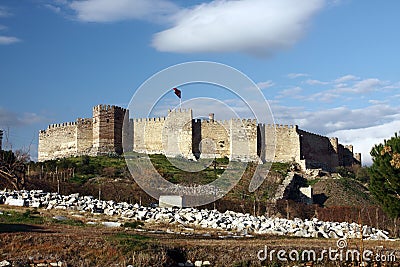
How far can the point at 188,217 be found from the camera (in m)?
16.0

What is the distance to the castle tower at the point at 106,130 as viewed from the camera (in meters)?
40.7

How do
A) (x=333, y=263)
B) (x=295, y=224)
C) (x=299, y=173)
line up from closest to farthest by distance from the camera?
(x=333, y=263) → (x=295, y=224) → (x=299, y=173)

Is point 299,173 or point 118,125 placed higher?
point 118,125

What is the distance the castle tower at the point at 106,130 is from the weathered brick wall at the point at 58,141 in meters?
2.72

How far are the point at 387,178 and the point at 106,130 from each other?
27132mm

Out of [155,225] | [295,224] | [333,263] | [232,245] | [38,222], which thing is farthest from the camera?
[295,224]

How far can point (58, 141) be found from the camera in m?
45.0

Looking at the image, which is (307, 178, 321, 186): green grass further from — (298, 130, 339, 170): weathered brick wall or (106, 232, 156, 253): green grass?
(106, 232, 156, 253): green grass

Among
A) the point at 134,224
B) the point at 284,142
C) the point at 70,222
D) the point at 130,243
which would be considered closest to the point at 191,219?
the point at 134,224

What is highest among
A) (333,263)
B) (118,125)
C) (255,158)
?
(118,125)

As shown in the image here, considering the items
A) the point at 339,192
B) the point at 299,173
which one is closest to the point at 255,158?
the point at 299,173

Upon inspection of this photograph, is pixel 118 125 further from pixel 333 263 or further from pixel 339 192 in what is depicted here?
pixel 333 263

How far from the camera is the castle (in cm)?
4125

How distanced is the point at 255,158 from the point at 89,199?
2514cm
